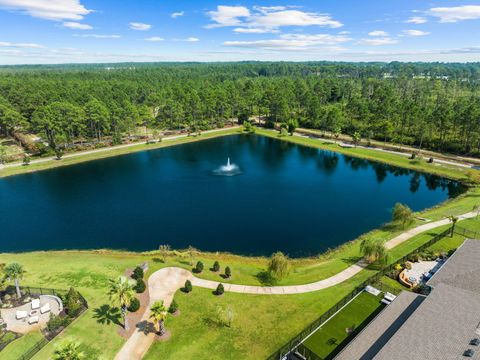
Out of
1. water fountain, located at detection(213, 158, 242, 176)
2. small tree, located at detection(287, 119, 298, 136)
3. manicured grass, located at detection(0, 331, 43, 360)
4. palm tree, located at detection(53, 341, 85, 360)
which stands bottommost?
manicured grass, located at detection(0, 331, 43, 360)

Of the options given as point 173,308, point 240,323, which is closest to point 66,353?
point 173,308

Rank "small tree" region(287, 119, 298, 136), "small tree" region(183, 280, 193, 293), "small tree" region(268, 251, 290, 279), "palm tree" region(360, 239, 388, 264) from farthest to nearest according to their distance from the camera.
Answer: "small tree" region(287, 119, 298, 136)
"palm tree" region(360, 239, 388, 264)
"small tree" region(268, 251, 290, 279)
"small tree" region(183, 280, 193, 293)

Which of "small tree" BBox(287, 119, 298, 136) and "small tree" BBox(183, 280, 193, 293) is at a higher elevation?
"small tree" BBox(287, 119, 298, 136)

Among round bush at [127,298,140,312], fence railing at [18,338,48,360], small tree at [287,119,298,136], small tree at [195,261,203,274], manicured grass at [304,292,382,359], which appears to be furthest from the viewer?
small tree at [287,119,298,136]

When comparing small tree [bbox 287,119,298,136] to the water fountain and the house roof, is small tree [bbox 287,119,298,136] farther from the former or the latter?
the house roof

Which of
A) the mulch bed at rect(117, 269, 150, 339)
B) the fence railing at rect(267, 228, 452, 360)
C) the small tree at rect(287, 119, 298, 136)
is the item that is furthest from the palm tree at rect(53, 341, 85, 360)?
the small tree at rect(287, 119, 298, 136)

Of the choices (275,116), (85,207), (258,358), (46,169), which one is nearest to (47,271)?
(85,207)

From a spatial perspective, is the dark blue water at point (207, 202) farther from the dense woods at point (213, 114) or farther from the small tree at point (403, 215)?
the dense woods at point (213, 114)
